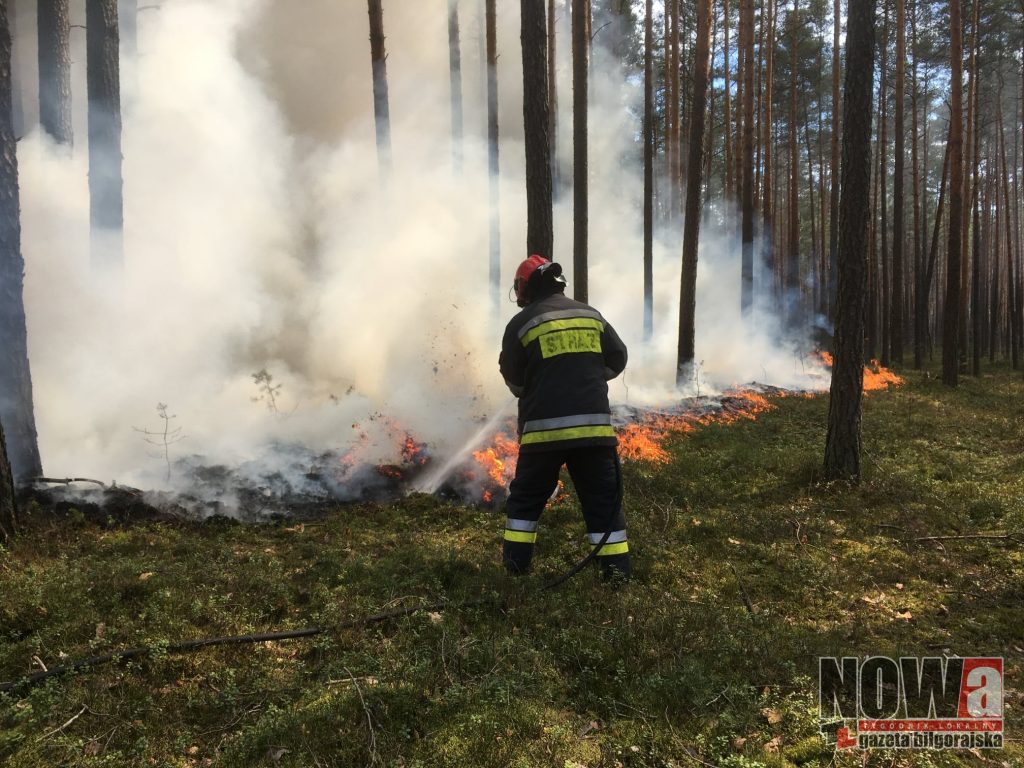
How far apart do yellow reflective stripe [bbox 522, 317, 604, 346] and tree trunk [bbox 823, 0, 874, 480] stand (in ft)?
12.7

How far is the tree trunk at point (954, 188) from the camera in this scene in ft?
44.1

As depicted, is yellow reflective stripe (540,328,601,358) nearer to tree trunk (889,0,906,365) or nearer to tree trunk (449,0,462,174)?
tree trunk (449,0,462,174)

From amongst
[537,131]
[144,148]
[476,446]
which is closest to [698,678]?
[476,446]

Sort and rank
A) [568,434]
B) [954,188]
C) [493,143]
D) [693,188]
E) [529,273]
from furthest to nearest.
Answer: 1. [493,143]
2. [954,188]
3. [693,188]
4. [529,273]
5. [568,434]

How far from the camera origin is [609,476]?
4.15 meters

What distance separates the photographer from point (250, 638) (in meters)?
3.17

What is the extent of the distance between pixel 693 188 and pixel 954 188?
22.5ft

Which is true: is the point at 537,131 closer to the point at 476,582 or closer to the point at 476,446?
the point at 476,446

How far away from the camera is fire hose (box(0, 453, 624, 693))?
2.73 meters

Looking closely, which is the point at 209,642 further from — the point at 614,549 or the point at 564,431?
the point at 614,549

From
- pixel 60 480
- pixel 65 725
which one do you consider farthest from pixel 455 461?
pixel 65 725

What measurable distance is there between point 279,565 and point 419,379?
569 centimetres

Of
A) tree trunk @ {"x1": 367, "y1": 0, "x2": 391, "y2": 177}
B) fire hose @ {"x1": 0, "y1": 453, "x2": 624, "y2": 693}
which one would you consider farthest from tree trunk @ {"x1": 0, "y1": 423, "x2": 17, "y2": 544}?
tree trunk @ {"x1": 367, "y1": 0, "x2": 391, "y2": 177}

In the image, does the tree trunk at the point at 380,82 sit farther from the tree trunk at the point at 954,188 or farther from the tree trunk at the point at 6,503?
the tree trunk at the point at 954,188
